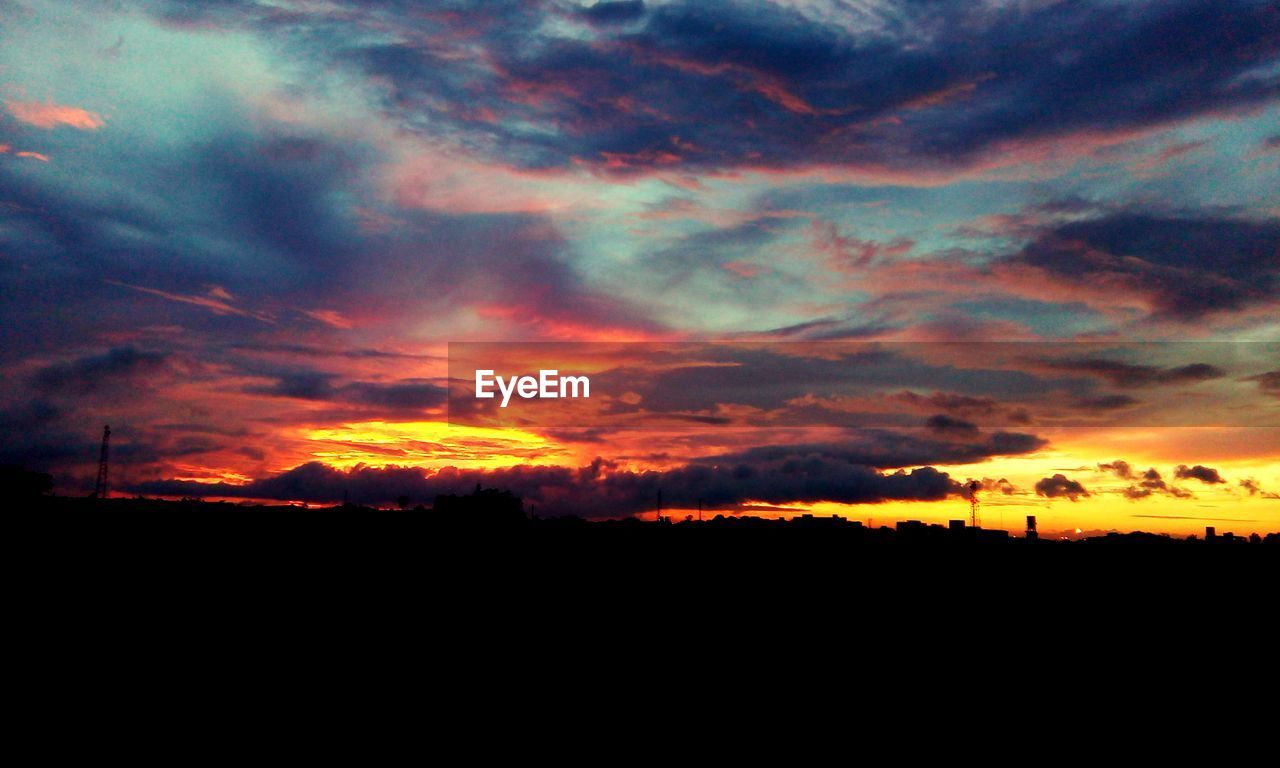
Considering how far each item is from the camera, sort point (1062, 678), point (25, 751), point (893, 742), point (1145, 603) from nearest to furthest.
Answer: point (25, 751), point (893, 742), point (1062, 678), point (1145, 603)

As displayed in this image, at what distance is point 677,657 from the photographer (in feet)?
159

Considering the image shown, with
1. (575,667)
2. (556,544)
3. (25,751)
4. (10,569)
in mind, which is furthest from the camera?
(556,544)

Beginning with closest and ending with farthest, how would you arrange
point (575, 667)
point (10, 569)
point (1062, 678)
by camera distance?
1. point (575, 667)
2. point (1062, 678)
3. point (10, 569)

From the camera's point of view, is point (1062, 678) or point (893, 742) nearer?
point (893, 742)

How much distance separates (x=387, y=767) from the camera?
34094mm

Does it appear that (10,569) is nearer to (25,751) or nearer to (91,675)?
(91,675)

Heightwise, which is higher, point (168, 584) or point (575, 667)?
point (168, 584)

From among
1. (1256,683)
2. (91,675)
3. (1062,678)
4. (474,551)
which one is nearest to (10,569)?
(91,675)

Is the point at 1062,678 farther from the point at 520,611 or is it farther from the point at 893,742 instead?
the point at 520,611

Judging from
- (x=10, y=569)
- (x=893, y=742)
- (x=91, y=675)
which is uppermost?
(x=10, y=569)

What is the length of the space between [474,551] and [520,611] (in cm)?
Answer: 1403

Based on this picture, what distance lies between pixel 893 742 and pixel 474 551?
37631 mm

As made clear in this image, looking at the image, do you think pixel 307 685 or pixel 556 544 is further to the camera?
pixel 556 544

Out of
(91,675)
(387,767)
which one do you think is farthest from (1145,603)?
(91,675)
